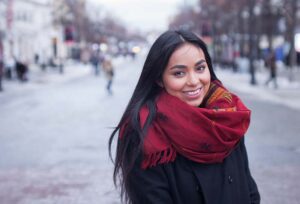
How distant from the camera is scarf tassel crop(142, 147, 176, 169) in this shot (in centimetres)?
224

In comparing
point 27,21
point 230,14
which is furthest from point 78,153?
point 27,21

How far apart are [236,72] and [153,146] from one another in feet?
128

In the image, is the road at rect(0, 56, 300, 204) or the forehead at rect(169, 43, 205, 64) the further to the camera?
the road at rect(0, 56, 300, 204)

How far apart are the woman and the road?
48.4 inches

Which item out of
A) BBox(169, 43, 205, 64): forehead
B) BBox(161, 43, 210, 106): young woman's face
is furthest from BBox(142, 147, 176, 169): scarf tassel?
BBox(169, 43, 205, 64): forehead

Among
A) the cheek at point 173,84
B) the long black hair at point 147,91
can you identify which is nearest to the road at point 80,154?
the long black hair at point 147,91

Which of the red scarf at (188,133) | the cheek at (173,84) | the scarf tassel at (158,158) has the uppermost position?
the cheek at (173,84)

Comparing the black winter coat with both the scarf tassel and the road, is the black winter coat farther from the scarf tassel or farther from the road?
the road

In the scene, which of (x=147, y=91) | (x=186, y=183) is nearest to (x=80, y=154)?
(x=147, y=91)

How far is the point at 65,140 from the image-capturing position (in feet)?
38.7

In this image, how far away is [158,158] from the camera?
2.24 meters

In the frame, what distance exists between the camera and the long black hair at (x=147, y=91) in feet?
7.57

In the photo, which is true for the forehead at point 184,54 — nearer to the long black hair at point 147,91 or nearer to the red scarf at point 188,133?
the long black hair at point 147,91

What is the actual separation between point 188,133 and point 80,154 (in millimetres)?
7964
